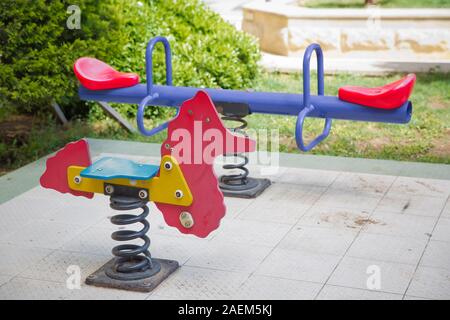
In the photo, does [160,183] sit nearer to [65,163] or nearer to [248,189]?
[65,163]

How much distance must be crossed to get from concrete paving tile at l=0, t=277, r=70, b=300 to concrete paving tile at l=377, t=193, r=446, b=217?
8.91ft

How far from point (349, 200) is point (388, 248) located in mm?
1072

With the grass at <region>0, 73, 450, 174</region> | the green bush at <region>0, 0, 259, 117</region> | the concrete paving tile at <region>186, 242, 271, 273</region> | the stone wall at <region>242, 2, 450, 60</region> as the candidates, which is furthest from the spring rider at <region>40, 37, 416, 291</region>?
the stone wall at <region>242, 2, 450, 60</region>

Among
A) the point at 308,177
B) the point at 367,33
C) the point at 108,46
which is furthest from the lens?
the point at 367,33

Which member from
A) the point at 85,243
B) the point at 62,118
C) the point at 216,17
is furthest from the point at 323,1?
the point at 85,243

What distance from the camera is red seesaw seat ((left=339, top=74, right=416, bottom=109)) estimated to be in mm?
5938

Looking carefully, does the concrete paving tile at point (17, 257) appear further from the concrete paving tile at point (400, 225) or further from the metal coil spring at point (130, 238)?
the concrete paving tile at point (400, 225)

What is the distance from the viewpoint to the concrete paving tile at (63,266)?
5.29 metres

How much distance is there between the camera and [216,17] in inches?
431

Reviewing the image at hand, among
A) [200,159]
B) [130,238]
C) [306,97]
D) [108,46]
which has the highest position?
[108,46]

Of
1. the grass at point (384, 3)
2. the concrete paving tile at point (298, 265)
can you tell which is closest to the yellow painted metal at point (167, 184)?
the concrete paving tile at point (298, 265)

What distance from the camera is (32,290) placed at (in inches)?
200

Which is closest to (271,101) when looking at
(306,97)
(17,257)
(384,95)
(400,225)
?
(306,97)

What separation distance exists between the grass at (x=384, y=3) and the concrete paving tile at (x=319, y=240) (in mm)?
10349
